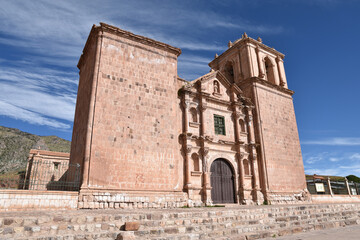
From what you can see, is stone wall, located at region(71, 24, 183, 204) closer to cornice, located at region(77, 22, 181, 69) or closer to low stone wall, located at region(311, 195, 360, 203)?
cornice, located at region(77, 22, 181, 69)

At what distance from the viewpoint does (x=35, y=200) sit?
8.53 meters

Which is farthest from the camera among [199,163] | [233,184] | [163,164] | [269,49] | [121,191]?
[269,49]

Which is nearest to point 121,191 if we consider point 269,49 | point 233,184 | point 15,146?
point 233,184

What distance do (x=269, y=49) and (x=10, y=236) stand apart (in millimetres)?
21214

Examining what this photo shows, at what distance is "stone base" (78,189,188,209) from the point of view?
9704 millimetres

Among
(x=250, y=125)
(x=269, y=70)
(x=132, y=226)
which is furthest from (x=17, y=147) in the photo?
(x=132, y=226)

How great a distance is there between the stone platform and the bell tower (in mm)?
6815

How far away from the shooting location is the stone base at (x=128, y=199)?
9.70m

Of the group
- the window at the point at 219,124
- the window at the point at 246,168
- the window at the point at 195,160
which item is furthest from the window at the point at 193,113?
the window at the point at 246,168

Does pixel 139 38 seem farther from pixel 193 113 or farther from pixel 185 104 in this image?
pixel 193 113

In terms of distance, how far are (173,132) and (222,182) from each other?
4.66 meters

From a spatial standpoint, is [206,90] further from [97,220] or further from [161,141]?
[97,220]

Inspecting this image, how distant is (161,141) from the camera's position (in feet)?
40.4

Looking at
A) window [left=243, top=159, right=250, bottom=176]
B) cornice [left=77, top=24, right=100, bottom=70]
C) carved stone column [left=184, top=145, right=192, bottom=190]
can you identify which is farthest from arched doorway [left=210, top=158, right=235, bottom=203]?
cornice [left=77, top=24, right=100, bottom=70]
